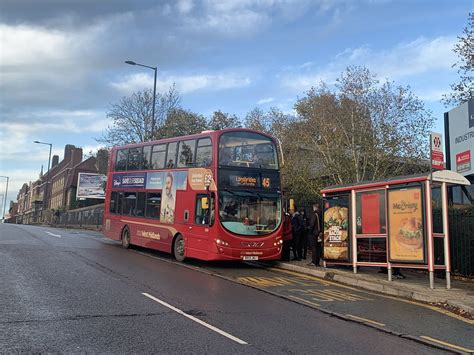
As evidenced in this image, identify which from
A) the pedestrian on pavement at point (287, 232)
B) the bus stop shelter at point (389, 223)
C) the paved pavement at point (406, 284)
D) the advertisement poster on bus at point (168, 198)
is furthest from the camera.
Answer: the advertisement poster on bus at point (168, 198)

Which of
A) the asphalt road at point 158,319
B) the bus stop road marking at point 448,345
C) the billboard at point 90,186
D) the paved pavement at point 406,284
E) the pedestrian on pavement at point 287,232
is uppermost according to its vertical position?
the billboard at point 90,186

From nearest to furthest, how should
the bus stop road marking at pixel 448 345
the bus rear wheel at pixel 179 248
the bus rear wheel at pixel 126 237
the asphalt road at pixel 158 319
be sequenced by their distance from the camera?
the asphalt road at pixel 158 319, the bus stop road marking at pixel 448 345, the bus rear wheel at pixel 179 248, the bus rear wheel at pixel 126 237

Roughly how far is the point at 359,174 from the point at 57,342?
49.5 feet

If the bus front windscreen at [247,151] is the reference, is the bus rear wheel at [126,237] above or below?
below

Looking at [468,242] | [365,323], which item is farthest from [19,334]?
[468,242]

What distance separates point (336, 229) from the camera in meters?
13.3

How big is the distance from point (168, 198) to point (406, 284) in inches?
328

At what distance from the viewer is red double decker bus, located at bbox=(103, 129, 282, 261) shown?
13.6 m

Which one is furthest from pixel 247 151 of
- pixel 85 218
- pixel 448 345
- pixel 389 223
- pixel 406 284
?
pixel 85 218

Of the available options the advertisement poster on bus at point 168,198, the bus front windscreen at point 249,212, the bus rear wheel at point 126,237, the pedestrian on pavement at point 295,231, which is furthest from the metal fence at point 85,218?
the bus front windscreen at point 249,212

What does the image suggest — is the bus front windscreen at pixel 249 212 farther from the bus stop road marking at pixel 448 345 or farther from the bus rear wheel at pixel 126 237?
the bus stop road marking at pixel 448 345

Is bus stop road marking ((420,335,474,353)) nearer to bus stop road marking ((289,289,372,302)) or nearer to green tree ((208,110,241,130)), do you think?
bus stop road marking ((289,289,372,302))

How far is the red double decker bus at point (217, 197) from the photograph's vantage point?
1356 cm

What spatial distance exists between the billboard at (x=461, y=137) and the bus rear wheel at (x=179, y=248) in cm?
1009
